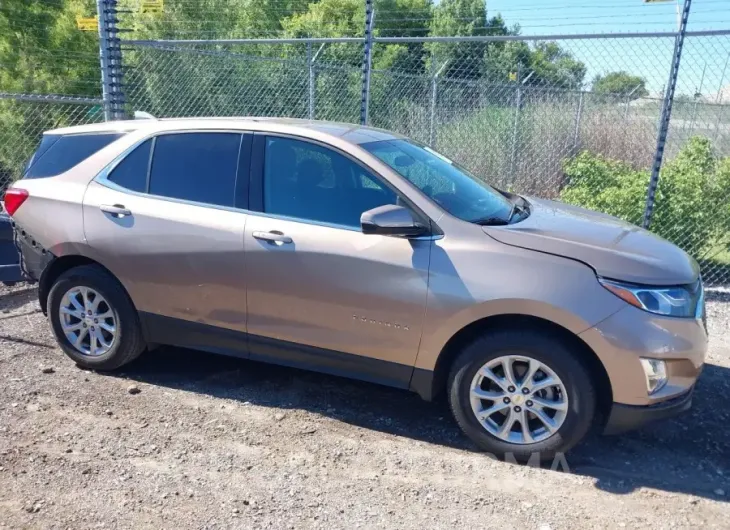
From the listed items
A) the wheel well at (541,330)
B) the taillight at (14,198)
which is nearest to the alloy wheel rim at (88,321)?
the taillight at (14,198)

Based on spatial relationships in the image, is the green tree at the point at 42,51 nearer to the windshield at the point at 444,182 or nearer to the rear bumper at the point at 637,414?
the windshield at the point at 444,182

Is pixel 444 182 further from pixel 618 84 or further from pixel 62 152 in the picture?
pixel 618 84

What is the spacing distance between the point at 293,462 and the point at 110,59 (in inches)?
204

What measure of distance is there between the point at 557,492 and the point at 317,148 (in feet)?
7.87

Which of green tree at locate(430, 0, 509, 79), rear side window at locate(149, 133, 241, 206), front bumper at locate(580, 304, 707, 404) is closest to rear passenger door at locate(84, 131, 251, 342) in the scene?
rear side window at locate(149, 133, 241, 206)

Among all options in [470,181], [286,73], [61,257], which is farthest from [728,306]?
[286,73]

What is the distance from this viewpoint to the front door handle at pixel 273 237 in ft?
12.8

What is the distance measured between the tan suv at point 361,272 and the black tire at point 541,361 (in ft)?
0.04

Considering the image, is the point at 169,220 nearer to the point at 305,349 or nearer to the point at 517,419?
the point at 305,349

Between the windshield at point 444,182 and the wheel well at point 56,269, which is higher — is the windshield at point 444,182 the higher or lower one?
the higher one

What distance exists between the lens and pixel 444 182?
423 centimetres

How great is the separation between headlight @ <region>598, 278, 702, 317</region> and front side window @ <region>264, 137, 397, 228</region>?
1311 millimetres

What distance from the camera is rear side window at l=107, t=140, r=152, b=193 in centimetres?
440

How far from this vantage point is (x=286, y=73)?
42.3ft
